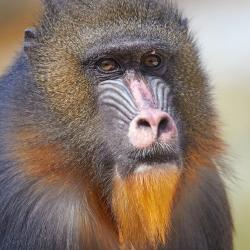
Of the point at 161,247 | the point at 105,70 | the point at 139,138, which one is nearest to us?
the point at 139,138

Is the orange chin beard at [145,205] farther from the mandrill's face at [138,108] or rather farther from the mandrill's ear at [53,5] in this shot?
the mandrill's ear at [53,5]

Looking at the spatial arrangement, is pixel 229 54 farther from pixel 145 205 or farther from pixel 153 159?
pixel 153 159

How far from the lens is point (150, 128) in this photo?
4914 mm

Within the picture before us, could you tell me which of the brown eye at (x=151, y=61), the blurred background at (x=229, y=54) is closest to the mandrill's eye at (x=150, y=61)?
the brown eye at (x=151, y=61)

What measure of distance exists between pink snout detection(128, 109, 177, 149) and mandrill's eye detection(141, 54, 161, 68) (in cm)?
49

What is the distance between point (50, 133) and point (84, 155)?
0.84ft

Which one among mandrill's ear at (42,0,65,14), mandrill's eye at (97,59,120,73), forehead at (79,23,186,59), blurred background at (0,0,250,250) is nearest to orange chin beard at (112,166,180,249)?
mandrill's eye at (97,59,120,73)

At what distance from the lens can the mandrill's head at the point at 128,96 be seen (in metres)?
5.11

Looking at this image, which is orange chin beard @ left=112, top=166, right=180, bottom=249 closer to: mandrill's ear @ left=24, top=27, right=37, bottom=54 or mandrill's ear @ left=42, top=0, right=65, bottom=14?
mandrill's ear @ left=24, top=27, right=37, bottom=54

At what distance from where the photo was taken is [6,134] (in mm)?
5559

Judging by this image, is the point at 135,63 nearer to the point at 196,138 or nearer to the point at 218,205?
the point at 196,138

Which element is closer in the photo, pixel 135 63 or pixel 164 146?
pixel 164 146

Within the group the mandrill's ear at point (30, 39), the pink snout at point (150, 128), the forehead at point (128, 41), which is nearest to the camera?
the pink snout at point (150, 128)

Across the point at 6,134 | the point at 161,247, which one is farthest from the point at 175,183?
the point at 6,134
